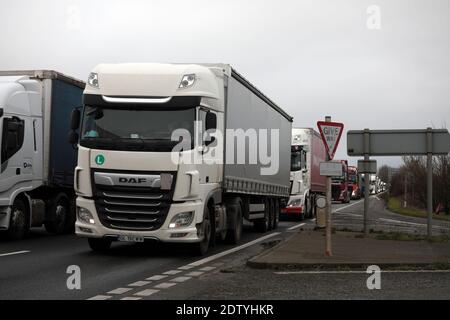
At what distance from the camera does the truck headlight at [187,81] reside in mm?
12398

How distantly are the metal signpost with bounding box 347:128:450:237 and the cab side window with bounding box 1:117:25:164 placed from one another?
29.7 feet

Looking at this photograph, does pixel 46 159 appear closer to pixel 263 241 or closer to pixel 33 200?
pixel 33 200

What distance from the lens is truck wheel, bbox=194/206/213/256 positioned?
12.9m

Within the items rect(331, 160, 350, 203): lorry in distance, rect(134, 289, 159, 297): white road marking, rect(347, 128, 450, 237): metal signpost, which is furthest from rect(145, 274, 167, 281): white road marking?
rect(331, 160, 350, 203): lorry in distance

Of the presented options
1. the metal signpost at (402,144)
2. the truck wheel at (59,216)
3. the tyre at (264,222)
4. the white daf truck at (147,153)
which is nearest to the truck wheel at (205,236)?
the white daf truck at (147,153)

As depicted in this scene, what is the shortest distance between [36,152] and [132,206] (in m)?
5.18

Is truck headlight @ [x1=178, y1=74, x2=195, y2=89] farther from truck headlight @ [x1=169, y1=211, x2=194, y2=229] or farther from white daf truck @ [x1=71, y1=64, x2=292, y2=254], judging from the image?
truck headlight @ [x1=169, y1=211, x2=194, y2=229]

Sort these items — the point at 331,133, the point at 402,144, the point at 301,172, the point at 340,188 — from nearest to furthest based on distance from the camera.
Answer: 1. the point at 331,133
2. the point at 402,144
3. the point at 301,172
4. the point at 340,188

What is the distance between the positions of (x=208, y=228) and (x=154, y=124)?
2564mm

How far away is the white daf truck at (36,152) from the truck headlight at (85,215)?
3.09 meters

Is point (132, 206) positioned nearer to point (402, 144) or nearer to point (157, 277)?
point (157, 277)

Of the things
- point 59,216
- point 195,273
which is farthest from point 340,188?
point 195,273

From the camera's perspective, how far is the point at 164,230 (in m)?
12.1

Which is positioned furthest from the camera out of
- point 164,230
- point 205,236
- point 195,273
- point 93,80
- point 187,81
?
point 205,236
